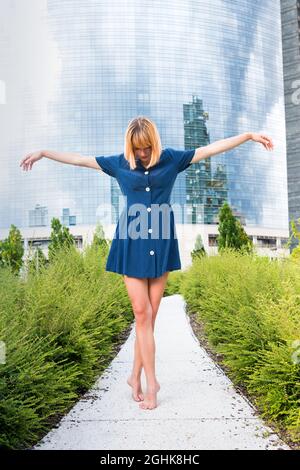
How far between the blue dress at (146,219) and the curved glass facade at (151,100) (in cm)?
7888

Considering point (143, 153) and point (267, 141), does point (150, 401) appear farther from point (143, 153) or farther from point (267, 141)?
point (267, 141)

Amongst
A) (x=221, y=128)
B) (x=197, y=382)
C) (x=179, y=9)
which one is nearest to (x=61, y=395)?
(x=197, y=382)

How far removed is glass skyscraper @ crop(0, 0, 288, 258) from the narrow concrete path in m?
76.3

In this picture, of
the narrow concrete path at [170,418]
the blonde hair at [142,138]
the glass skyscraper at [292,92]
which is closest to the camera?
the narrow concrete path at [170,418]

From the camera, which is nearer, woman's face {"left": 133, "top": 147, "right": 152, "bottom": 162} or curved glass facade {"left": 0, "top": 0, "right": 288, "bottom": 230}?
woman's face {"left": 133, "top": 147, "right": 152, "bottom": 162}

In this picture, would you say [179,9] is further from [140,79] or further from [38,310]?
[38,310]

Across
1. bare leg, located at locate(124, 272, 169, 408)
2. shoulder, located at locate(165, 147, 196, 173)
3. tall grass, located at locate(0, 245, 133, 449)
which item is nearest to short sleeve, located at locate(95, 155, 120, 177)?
shoulder, located at locate(165, 147, 196, 173)

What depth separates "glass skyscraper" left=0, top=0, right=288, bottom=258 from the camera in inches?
3366

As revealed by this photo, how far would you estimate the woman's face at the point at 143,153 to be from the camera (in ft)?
10.6

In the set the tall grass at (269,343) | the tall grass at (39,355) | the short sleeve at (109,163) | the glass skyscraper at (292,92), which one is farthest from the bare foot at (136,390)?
the glass skyscraper at (292,92)

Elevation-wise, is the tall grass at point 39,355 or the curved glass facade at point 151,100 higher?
the curved glass facade at point 151,100

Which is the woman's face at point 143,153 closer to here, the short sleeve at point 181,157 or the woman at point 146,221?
the woman at point 146,221

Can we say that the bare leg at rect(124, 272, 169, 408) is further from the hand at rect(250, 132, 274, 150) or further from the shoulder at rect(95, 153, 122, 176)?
the hand at rect(250, 132, 274, 150)
